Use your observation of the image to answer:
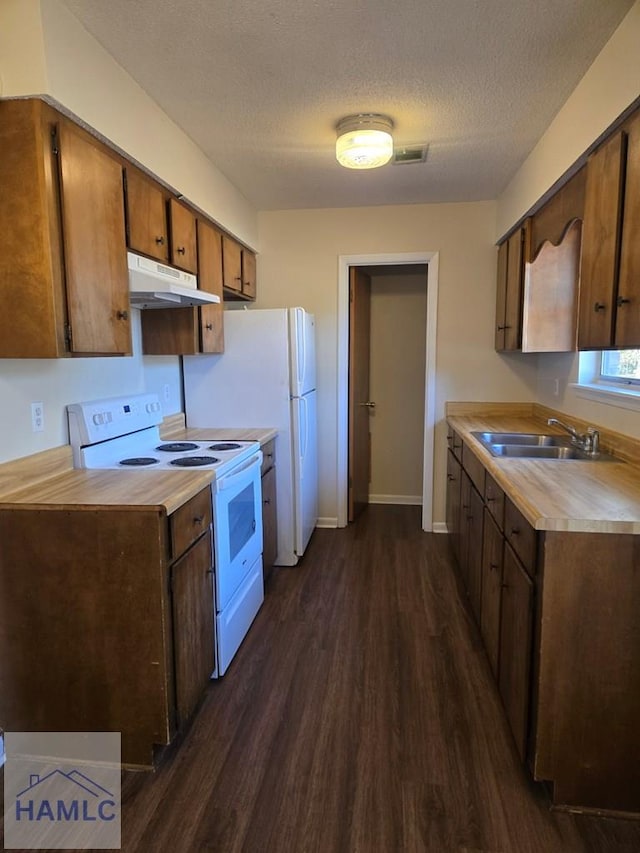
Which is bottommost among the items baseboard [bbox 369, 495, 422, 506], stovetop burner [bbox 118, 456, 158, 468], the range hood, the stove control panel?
baseboard [bbox 369, 495, 422, 506]

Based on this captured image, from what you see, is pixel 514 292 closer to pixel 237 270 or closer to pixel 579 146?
pixel 579 146

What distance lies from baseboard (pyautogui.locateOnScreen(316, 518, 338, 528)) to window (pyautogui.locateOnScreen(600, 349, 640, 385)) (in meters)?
2.22

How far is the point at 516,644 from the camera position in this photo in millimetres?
1681

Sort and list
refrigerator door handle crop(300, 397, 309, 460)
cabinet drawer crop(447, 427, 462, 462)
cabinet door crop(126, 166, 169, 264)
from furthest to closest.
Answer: refrigerator door handle crop(300, 397, 309, 460) < cabinet drawer crop(447, 427, 462, 462) < cabinet door crop(126, 166, 169, 264)

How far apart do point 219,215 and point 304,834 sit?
293cm

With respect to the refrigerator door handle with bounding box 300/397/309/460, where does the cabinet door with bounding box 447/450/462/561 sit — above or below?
below

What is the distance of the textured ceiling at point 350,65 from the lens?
1.60 metres

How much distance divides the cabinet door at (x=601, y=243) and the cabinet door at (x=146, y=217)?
179cm

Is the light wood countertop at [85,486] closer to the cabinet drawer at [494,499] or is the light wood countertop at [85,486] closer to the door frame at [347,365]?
the cabinet drawer at [494,499]

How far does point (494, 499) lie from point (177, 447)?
1.61 meters

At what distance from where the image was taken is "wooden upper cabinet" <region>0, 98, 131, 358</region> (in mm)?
1522

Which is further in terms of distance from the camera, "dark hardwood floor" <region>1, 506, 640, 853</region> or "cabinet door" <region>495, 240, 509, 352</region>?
"cabinet door" <region>495, 240, 509, 352</region>

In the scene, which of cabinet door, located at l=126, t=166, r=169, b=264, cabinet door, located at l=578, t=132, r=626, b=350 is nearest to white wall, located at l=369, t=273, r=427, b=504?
cabinet door, located at l=126, t=166, r=169, b=264

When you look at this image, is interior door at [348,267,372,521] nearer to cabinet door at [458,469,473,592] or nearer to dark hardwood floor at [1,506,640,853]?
cabinet door at [458,469,473,592]
